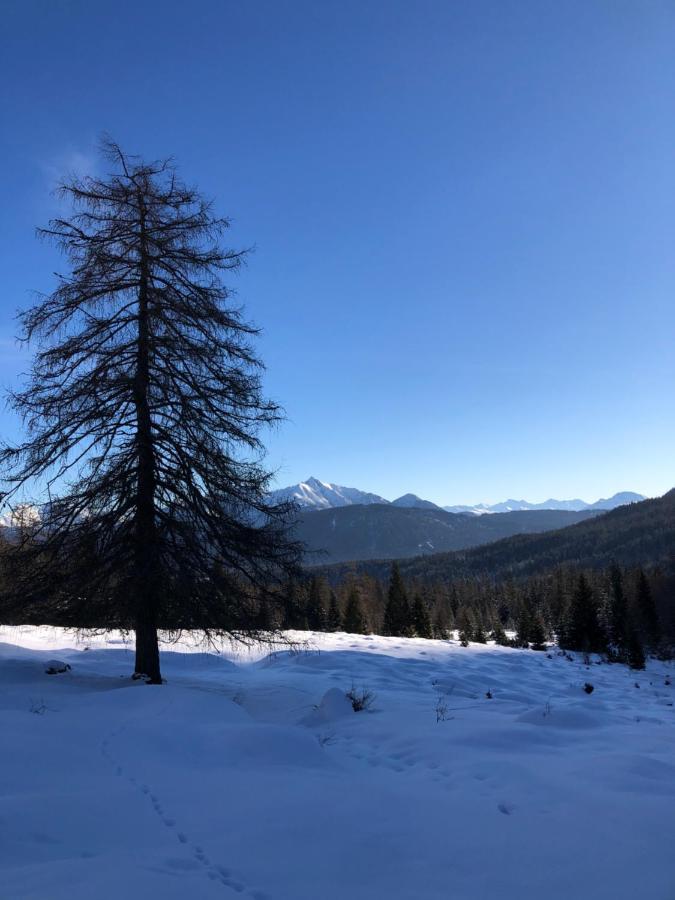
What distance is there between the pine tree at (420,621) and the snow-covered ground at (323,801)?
38490 millimetres

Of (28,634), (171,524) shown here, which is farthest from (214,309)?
(28,634)

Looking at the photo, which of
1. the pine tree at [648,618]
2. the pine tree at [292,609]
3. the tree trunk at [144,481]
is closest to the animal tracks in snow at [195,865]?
the tree trunk at [144,481]

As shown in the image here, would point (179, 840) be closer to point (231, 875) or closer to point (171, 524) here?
point (231, 875)

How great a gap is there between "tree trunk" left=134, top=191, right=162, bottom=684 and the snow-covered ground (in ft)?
4.12

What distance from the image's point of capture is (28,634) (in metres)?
17.4

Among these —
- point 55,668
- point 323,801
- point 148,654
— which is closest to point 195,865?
point 323,801

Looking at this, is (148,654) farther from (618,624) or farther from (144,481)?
(618,624)

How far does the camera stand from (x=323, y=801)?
4.56 meters

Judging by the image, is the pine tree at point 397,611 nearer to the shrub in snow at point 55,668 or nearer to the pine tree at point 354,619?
the pine tree at point 354,619

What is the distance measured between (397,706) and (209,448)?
247 inches

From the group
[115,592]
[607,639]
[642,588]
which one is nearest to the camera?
[115,592]

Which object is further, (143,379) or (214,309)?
(214,309)

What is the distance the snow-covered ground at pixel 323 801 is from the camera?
3266 mm

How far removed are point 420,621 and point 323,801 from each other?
45229 millimetres
